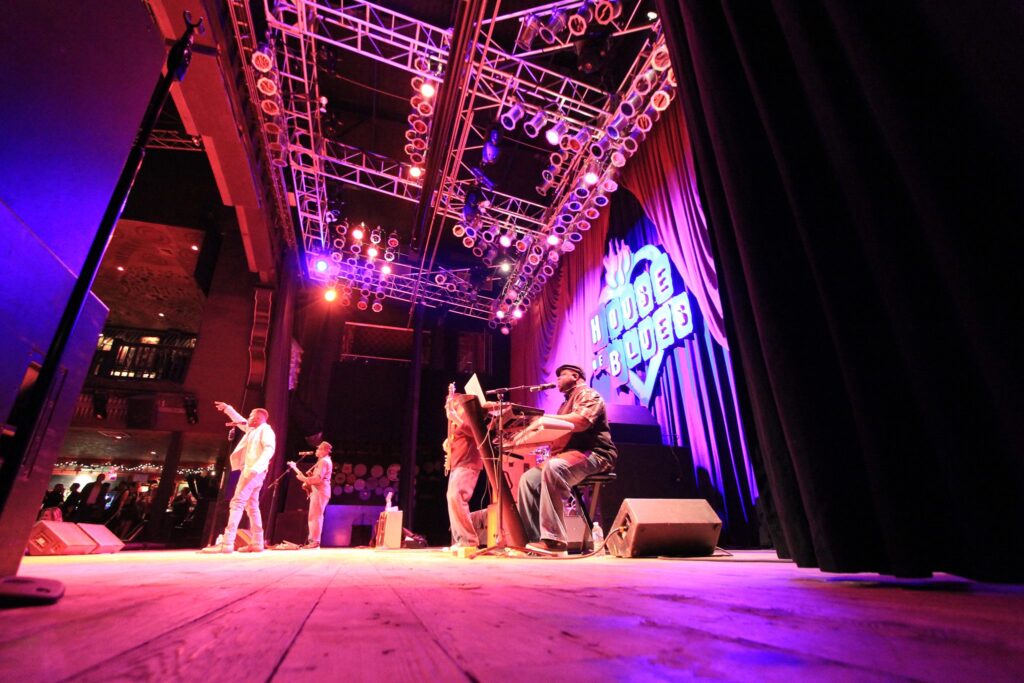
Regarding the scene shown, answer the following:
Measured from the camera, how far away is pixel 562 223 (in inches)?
328

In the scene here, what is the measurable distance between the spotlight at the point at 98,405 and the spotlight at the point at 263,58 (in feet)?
23.5

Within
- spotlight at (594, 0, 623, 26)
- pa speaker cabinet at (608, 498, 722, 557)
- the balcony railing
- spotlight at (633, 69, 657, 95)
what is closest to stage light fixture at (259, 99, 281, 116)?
spotlight at (594, 0, 623, 26)

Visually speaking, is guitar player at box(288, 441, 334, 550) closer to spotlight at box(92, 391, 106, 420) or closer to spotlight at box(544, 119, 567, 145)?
spotlight at box(92, 391, 106, 420)

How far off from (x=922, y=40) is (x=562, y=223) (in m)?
7.46

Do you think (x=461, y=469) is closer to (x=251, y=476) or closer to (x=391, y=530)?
(x=251, y=476)

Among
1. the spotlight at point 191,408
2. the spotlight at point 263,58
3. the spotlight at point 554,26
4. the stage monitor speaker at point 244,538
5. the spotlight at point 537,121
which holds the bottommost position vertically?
the stage monitor speaker at point 244,538

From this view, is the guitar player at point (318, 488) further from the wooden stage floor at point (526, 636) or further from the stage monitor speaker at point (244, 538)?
the wooden stage floor at point (526, 636)

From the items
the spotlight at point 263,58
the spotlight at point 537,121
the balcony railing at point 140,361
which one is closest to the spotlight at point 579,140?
the spotlight at point 537,121

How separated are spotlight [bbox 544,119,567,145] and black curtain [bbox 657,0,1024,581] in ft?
17.0

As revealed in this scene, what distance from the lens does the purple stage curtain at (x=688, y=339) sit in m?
5.03

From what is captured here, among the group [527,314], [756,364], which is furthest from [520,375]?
[756,364]

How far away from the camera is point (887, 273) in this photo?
101 cm

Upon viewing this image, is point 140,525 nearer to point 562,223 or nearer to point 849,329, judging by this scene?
point 562,223

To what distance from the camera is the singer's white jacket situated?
527cm
